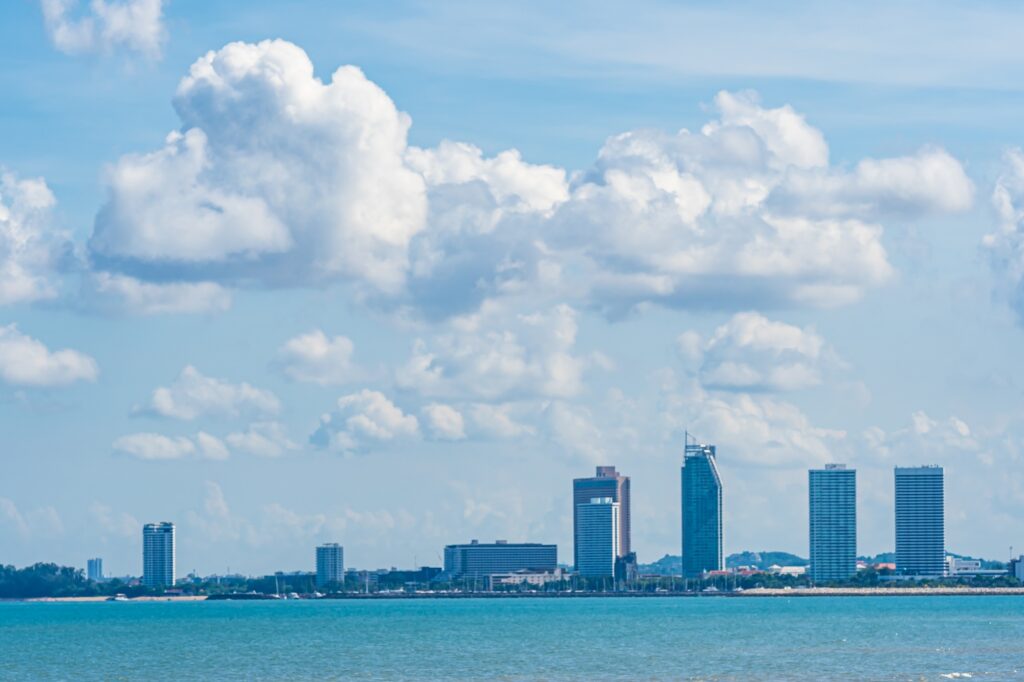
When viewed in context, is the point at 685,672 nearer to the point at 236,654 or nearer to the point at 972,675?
the point at 972,675

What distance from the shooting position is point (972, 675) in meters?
120

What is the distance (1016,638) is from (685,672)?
63.2 m

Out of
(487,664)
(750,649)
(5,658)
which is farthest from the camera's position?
(5,658)

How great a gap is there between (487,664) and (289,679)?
2082cm

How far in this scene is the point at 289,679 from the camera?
131750 mm

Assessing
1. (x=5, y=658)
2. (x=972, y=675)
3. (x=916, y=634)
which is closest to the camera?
(x=972, y=675)

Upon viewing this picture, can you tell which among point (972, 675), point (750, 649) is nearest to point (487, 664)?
point (750, 649)

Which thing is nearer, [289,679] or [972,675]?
[972,675]

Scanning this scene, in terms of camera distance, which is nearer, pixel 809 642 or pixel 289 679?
pixel 289 679

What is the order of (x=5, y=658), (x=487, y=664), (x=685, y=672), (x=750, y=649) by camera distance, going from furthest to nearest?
(x=5, y=658)
(x=750, y=649)
(x=487, y=664)
(x=685, y=672)

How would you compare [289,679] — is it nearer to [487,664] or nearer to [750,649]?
[487,664]

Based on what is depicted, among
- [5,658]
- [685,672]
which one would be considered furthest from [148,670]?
[685,672]

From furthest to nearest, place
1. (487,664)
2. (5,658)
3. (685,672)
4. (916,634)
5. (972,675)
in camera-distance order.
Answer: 1. (916,634)
2. (5,658)
3. (487,664)
4. (685,672)
5. (972,675)

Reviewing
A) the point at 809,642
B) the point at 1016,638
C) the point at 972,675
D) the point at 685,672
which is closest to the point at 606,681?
the point at 685,672
